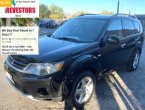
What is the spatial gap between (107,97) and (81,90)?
33.5 inches

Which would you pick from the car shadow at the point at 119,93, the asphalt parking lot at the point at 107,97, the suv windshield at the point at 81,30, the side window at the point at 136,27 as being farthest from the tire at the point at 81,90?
the side window at the point at 136,27

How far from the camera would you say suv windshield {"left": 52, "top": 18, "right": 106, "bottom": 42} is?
17.7 ft

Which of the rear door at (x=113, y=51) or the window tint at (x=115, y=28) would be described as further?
the window tint at (x=115, y=28)

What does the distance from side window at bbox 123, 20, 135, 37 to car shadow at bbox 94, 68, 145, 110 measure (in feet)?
4.14

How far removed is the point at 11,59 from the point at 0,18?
2.06m

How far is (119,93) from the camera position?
5684mm

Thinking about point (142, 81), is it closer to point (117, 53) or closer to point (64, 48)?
point (117, 53)

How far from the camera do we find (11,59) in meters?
4.82

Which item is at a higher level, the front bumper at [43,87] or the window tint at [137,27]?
the window tint at [137,27]

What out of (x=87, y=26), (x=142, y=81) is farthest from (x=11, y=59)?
(x=142, y=81)

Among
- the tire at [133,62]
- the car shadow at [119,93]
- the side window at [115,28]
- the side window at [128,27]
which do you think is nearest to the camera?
the car shadow at [119,93]

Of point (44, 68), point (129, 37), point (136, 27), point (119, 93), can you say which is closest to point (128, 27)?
point (129, 37)

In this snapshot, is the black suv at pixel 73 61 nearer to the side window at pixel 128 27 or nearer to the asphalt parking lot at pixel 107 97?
the side window at pixel 128 27

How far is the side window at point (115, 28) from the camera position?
18.9 ft
